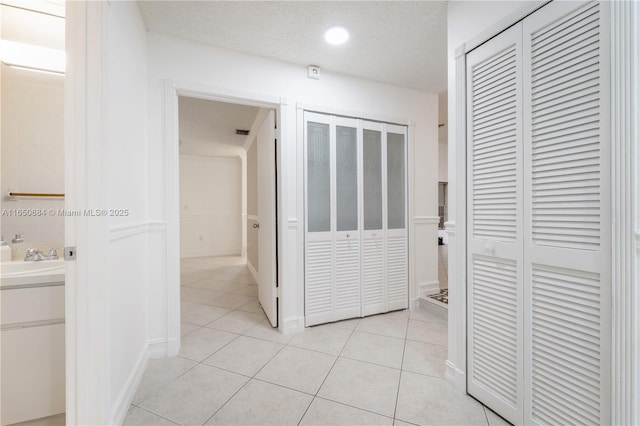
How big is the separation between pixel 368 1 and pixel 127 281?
2333 millimetres

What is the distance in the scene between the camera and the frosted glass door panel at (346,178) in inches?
107

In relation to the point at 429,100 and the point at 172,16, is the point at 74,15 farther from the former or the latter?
the point at 429,100

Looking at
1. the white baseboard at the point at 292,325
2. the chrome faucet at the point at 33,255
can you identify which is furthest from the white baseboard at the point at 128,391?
the white baseboard at the point at 292,325

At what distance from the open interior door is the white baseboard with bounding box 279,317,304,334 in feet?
0.51

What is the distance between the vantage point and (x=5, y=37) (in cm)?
164

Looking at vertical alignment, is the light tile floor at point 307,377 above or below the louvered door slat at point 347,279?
below

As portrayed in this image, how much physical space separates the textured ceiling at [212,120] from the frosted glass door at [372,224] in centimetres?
176

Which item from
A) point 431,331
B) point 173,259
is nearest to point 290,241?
point 173,259

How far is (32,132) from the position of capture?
1.68 metres

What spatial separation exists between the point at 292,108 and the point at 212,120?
2.15 metres

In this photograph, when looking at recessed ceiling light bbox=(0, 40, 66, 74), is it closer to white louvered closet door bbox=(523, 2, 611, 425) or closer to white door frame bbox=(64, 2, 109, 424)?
white door frame bbox=(64, 2, 109, 424)

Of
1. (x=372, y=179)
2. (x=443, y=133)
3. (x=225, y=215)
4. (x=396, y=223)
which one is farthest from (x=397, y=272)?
(x=225, y=215)

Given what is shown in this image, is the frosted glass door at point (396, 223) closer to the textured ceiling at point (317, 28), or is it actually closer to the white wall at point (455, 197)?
the textured ceiling at point (317, 28)

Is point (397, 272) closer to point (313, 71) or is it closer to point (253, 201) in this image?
point (313, 71)
